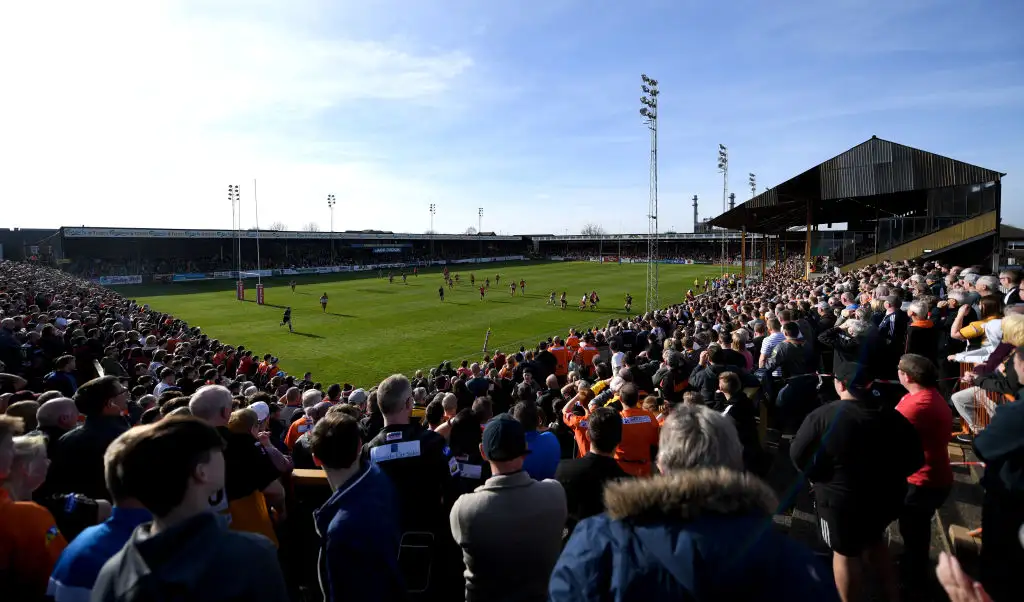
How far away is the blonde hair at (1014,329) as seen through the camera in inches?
147

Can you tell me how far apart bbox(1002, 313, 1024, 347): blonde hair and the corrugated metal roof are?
24.5 m

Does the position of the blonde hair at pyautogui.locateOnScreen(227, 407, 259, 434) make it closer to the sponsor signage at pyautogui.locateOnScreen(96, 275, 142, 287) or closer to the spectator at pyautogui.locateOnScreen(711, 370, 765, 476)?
the spectator at pyautogui.locateOnScreen(711, 370, 765, 476)

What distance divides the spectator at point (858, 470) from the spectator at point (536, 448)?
1718 millimetres

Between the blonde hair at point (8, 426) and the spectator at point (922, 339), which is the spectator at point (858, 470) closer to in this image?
the spectator at point (922, 339)

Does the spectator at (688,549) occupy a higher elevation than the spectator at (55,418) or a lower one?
higher

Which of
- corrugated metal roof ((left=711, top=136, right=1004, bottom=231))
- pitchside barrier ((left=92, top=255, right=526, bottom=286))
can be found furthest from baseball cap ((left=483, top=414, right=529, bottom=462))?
pitchside barrier ((left=92, top=255, right=526, bottom=286))

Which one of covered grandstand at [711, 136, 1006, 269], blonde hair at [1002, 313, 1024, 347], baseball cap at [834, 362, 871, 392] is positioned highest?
covered grandstand at [711, 136, 1006, 269]

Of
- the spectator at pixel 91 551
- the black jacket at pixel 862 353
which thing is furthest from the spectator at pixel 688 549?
the black jacket at pixel 862 353

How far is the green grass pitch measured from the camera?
845 inches

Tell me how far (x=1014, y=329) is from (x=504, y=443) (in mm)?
3668

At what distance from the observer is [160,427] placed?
6.47ft

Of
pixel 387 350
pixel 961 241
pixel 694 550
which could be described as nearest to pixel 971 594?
pixel 694 550

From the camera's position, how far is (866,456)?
11.3 ft

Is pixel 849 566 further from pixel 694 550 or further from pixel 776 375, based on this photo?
pixel 776 375
